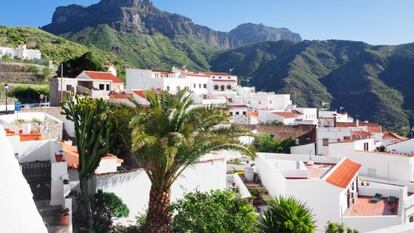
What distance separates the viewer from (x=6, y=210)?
130 inches

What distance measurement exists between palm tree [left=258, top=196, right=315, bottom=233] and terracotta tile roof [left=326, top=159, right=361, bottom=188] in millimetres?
7224

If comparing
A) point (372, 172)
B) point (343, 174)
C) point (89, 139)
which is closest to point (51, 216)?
point (89, 139)

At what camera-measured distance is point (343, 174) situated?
23.0 meters

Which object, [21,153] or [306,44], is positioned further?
[306,44]

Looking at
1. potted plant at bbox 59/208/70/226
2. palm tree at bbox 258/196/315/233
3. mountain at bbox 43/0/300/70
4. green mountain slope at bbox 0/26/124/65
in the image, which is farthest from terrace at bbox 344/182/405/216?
mountain at bbox 43/0/300/70

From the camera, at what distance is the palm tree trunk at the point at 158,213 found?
13234 millimetres

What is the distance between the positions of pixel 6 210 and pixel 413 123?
350ft

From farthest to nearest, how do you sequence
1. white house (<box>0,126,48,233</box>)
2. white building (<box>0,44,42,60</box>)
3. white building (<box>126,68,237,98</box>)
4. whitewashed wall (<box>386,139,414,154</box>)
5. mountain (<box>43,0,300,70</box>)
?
1. mountain (<box>43,0,300,70</box>)
2. white building (<box>0,44,42,60</box>)
3. white building (<box>126,68,237,98</box>)
4. whitewashed wall (<box>386,139,414,154</box>)
5. white house (<box>0,126,48,233</box>)

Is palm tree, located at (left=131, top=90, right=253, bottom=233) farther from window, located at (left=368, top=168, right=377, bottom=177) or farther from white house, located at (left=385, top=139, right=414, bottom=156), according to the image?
white house, located at (left=385, top=139, right=414, bottom=156)

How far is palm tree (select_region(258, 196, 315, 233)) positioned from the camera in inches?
524

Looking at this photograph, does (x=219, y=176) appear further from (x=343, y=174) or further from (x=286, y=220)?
(x=343, y=174)

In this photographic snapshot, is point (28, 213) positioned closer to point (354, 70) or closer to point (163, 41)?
point (354, 70)

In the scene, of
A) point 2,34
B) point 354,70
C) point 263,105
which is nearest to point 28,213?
point 263,105

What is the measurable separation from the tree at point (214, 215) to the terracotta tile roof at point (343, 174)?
903cm
